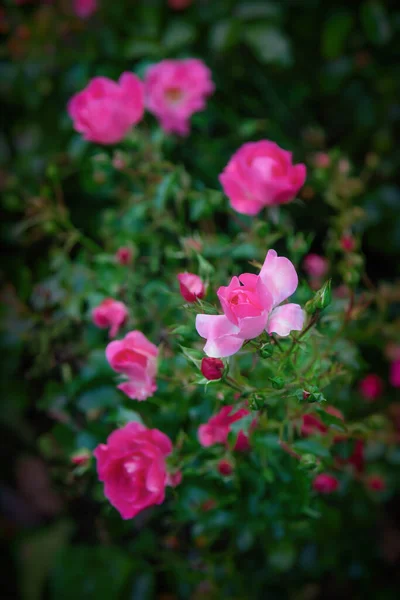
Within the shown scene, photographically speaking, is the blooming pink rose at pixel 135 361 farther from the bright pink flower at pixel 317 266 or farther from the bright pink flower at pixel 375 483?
the bright pink flower at pixel 375 483

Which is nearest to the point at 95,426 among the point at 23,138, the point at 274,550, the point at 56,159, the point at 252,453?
the point at 252,453

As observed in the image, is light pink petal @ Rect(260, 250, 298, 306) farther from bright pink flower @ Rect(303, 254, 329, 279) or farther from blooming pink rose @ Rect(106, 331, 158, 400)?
bright pink flower @ Rect(303, 254, 329, 279)

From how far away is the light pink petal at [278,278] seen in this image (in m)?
0.53

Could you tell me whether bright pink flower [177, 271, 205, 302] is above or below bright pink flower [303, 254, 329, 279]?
above

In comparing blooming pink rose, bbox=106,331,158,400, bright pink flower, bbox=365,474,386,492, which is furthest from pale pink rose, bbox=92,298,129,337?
bright pink flower, bbox=365,474,386,492

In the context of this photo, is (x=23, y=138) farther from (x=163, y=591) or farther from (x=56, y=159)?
(x=163, y=591)

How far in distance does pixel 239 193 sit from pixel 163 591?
992 mm

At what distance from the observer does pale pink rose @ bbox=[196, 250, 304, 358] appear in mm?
502

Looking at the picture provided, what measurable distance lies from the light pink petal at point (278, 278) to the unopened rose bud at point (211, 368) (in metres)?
0.07

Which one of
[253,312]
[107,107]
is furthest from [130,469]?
[107,107]

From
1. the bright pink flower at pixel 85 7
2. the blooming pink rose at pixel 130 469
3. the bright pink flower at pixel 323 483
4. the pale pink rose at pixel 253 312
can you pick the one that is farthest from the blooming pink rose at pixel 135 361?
the bright pink flower at pixel 85 7

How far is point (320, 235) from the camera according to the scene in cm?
131

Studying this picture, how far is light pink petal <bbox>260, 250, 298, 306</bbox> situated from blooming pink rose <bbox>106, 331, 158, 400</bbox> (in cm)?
20

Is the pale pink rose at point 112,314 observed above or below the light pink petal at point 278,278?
below
